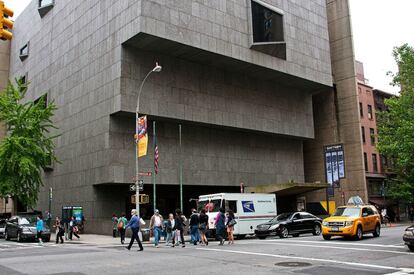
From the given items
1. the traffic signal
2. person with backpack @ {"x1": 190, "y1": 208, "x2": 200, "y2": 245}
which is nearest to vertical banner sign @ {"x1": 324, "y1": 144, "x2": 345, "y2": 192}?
person with backpack @ {"x1": 190, "y1": 208, "x2": 200, "y2": 245}

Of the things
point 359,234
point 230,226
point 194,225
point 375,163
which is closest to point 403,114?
point 375,163

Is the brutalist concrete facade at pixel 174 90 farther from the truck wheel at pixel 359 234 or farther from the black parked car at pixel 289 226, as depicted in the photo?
the truck wheel at pixel 359 234

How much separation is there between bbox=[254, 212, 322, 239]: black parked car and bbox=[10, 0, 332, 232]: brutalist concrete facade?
13.5 m

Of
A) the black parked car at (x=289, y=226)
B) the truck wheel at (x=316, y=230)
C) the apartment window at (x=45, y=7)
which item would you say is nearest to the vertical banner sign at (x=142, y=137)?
the black parked car at (x=289, y=226)

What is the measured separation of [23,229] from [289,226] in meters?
16.7

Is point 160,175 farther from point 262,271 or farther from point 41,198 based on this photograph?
point 262,271

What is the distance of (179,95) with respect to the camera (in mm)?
39031

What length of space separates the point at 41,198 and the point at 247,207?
87.8 ft

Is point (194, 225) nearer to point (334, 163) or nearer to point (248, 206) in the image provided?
point (248, 206)

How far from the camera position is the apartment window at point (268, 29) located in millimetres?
41781

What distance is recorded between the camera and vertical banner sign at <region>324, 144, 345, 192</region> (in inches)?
1564

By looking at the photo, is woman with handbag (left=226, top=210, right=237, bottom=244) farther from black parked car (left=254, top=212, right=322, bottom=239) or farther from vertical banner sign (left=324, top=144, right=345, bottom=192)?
vertical banner sign (left=324, top=144, right=345, bottom=192)

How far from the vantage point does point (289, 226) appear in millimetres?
26281

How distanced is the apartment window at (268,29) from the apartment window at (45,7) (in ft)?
74.7
